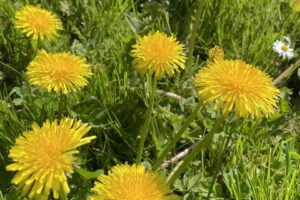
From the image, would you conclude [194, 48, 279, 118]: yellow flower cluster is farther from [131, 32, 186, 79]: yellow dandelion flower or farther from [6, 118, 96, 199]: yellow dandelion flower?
[6, 118, 96, 199]: yellow dandelion flower

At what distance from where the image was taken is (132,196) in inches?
39.1

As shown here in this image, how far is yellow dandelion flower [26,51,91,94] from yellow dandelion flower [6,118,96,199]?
29 centimetres

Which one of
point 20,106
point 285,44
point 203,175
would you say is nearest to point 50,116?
point 20,106

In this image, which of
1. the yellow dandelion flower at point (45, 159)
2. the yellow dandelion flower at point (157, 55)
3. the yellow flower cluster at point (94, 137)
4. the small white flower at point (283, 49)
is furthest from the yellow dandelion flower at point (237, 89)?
the small white flower at point (283, 49)

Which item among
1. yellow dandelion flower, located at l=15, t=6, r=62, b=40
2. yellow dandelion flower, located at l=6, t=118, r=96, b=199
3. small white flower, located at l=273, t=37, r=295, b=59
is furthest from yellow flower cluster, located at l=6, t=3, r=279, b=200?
small white flower, located at l=273, t=37, r=295, b=59

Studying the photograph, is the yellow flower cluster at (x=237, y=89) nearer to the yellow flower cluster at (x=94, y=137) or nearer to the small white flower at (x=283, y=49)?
the yellow flower cluster at (x=94, y=137)

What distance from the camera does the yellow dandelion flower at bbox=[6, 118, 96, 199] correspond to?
0.95 metres

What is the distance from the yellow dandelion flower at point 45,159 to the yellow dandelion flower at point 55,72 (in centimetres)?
29

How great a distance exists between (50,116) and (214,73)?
2.14 ft

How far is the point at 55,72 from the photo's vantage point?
1.33m

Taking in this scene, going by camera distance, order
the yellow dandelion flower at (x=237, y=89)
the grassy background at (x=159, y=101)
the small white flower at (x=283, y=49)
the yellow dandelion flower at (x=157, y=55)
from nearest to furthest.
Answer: the yellow dandelion flower at (x=237, y=89) < the yellow dandelion flower at (x=157, y=55) < the grassy background at (x=159, y=101) < the small white flower at (x=283, y=49)

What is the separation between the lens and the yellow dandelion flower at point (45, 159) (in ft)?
3.12

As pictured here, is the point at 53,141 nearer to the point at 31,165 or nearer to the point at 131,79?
the point at 31,165

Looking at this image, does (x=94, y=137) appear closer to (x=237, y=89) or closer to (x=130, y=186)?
(x=130, y=186)
